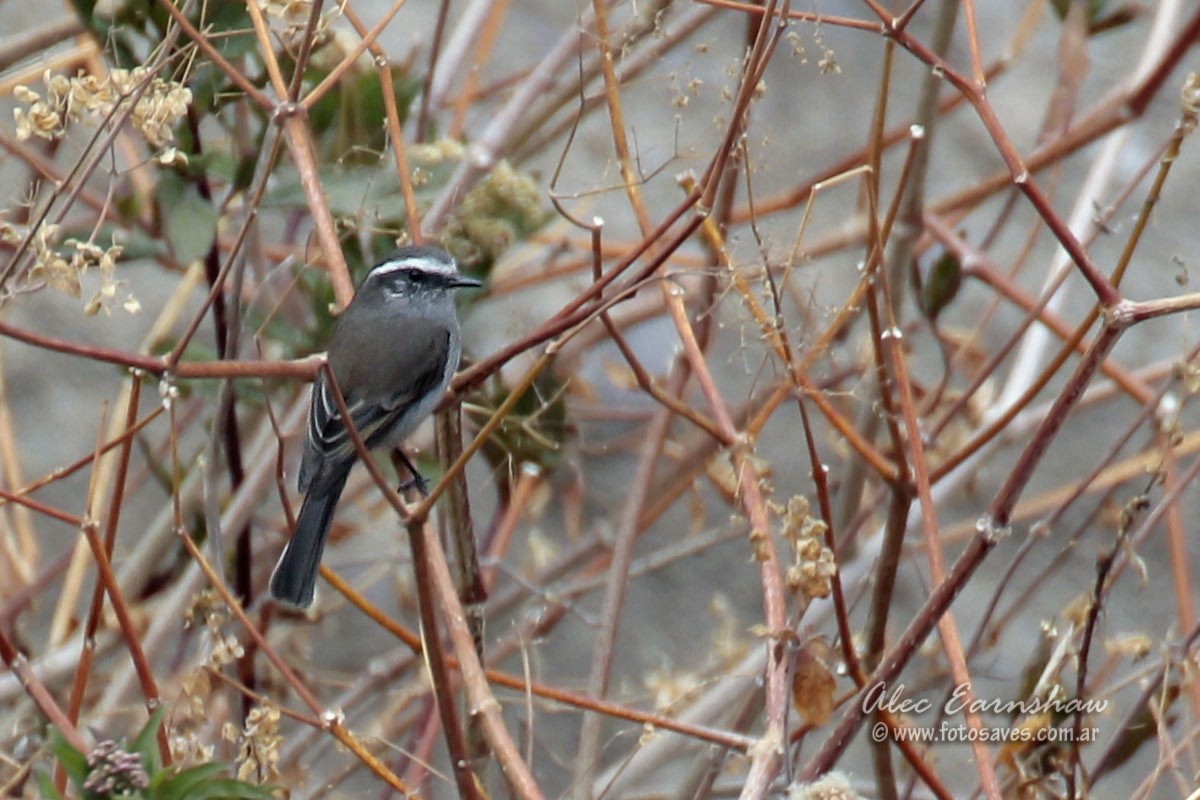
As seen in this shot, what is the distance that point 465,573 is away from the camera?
86.9 inches

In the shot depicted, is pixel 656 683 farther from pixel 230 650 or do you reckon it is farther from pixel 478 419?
pixel 230 650

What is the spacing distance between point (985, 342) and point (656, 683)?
1.79 m

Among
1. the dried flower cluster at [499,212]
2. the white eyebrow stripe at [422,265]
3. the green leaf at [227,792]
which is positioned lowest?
the green leaf at [227,792]

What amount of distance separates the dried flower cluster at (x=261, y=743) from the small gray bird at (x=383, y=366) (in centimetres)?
80

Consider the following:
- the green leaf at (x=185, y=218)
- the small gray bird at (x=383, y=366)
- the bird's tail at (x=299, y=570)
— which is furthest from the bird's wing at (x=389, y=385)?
the green leaf at (x=185, y=218)

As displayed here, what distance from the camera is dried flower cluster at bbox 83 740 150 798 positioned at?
1.52 metres

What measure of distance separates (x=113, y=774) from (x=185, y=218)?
4.70 feet

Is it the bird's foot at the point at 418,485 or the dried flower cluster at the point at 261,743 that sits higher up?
the bird's foot at the point at 418,485

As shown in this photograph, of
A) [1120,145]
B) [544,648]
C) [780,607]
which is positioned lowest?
[780,607]

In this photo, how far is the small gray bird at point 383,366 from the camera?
9.93ft

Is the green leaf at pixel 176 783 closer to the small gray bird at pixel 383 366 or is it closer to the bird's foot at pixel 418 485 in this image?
the small gray bird at pixel 383 366

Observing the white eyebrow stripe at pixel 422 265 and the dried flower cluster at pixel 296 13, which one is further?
the white eyebrow stripe at pixel 422 265

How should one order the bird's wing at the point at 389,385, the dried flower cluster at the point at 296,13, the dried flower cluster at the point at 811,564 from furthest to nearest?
the bird's wing at the point at 389,385
the dried flower cluster at the point at 296,13
the dried flower cluster at the point at 811,564

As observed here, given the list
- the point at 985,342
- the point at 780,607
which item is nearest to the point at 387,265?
the point at 780,607
